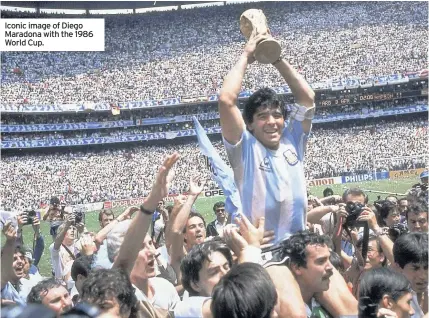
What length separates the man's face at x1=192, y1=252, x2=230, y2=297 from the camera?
10.8ft

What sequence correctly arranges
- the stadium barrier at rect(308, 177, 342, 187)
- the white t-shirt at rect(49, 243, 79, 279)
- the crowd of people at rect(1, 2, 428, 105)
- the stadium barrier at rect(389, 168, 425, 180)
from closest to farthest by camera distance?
the white t-shirt at rect(49, 243, 79, 279)
the stadium barrier at rect(308, 177, 342, 187)
the stadium barrier at rect(389, 168, 425, 180)
the crowd of people at rect(1, 2, 428, 105)

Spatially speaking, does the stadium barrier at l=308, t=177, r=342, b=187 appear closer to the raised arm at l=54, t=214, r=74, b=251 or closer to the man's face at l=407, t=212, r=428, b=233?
the raised arm at l=54, t=214, r=74, b=251

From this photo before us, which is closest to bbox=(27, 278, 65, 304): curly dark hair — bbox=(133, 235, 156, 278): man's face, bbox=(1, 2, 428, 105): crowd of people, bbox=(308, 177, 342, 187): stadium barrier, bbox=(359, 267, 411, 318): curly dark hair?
bbox=(133, 235, 156, 278): man's face

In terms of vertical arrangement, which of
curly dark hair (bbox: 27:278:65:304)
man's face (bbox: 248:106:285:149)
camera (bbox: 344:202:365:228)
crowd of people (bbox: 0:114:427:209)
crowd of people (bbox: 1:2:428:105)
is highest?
crowd of people (bbox: 1:2:428:105)

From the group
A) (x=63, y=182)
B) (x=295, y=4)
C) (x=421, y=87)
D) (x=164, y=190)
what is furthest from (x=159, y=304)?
(x=295, y=4)

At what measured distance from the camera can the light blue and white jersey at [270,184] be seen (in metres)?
3.74

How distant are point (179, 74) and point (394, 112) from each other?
17.8 m

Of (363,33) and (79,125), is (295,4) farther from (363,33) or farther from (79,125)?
(79,125)

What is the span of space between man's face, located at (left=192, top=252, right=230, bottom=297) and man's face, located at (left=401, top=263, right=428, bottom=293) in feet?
3.82

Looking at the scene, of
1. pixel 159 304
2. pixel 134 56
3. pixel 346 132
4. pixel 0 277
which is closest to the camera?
pixel 159 304

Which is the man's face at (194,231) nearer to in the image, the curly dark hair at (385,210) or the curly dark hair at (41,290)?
the curly dark hair at (41,290)

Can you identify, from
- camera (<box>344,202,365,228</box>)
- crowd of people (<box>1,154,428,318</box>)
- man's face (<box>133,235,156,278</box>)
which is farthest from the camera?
camera (<box>344,202,365,228</box>)

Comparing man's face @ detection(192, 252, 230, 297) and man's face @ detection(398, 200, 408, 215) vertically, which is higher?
man's face @ detection(398, 200, 408, 215)

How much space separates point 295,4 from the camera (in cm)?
5747
